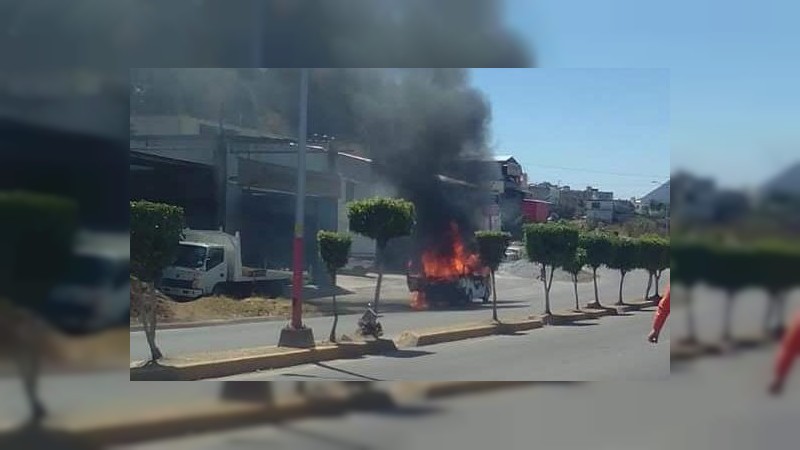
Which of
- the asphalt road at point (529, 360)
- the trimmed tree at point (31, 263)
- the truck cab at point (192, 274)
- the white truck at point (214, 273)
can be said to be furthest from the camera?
the truck cab at point (192, 274)

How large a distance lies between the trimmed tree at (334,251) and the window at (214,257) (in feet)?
1.25

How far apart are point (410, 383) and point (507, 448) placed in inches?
14.3

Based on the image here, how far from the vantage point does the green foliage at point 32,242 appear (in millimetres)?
2891

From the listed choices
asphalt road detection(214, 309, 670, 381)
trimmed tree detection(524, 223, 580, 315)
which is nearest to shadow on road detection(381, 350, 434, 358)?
asphalt road detection(214, 309, 670, 381)

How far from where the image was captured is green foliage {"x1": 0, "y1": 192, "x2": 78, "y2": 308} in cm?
289

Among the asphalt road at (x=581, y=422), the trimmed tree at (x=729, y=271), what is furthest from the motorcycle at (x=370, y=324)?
the trimmed tree at (x=729, y=271)

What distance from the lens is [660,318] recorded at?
9.87 feet

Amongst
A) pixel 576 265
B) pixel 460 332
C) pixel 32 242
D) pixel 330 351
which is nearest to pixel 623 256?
pixel 576 265

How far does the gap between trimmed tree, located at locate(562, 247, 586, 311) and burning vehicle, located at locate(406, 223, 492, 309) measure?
0.28 metres

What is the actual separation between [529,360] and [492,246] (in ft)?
1.25

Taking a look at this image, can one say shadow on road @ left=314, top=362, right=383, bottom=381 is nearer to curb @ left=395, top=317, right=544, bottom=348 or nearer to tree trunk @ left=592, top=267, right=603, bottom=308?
curb @ left=395, top=317, right=544, bottom=348

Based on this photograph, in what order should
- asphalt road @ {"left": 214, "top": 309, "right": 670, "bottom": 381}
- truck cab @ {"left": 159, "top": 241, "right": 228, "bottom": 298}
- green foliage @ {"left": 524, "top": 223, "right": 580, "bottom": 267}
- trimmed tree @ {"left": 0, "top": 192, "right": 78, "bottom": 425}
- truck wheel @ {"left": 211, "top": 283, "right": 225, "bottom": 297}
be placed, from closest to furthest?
trimmed tree @ {"left": 0, "top": 192, "right": 78, "bottom": 425} → asphalt road @ {"left": 214, "top": 309, "right": 670, "bottom": 381} → green foliage @ {"left": 524, "top": 223, "right": 580, "bottom": 267} → truck cab @ {"left": 159, "top": 241, "right": 228, "bottom": 298} → truck wheel @ {"left": 211, "top": 283, "right": 225, "bottom": 297}

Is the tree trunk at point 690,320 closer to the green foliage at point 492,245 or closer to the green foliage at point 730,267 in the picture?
the green foliage at point 730,267

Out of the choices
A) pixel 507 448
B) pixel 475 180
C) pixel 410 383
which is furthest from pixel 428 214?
pixel 507 448
